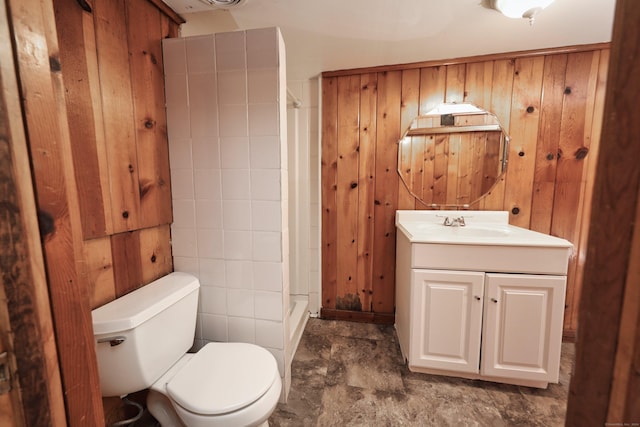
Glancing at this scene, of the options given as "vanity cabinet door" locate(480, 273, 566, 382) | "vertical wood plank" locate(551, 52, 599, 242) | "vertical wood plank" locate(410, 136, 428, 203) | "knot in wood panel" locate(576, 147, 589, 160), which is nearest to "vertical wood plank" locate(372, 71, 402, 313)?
"vertical wood plank" locate(410, 136, 428, 203)

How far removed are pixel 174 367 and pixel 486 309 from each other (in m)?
1.54

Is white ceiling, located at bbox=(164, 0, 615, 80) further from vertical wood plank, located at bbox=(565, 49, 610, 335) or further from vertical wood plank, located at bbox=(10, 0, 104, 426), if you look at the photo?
vertical wood plank, located at bbox=(10, 0, 104, 426)

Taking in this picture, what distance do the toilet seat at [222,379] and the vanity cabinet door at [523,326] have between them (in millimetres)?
1154

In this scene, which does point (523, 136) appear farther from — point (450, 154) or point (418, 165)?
point (418, 165)

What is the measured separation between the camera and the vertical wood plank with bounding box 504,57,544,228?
1673mm

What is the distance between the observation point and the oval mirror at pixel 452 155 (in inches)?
69.6

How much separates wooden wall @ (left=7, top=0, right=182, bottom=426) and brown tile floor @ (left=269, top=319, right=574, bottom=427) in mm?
1000

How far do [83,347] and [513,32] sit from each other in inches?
86.7

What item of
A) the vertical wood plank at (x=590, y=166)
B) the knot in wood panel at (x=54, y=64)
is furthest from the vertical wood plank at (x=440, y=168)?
the knot in wood panel at (x=54, y=64)

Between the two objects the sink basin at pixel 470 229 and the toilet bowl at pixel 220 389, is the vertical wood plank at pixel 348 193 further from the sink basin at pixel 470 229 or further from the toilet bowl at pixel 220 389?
the toilet bowl at pixel 220 389

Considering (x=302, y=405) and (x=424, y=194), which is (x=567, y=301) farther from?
(x=302, y=405)

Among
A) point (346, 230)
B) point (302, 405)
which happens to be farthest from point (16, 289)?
point (346, 230)

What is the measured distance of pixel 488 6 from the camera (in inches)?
47.6

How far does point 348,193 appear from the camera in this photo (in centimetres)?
199
